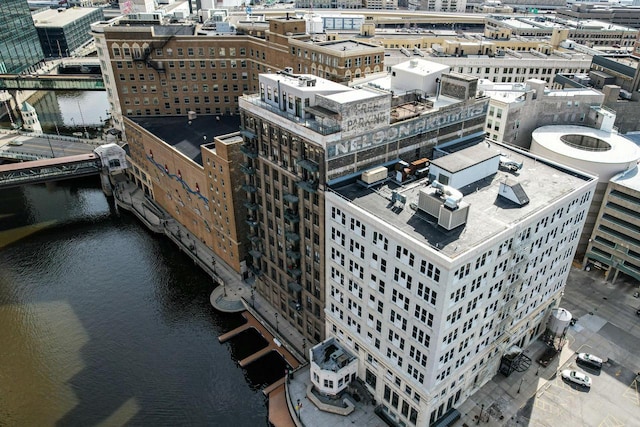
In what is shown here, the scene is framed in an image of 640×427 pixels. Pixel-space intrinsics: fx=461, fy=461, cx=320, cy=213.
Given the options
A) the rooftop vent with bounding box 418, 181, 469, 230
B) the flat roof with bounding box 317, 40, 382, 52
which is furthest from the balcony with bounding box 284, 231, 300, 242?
the flat roof with bounding box 317, 40, 382, 52

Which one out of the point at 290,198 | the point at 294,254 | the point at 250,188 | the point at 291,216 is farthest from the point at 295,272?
the point at 250,188

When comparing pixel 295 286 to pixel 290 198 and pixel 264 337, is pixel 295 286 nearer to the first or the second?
pixel 264 337

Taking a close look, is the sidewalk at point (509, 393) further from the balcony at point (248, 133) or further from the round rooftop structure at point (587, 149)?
the balcony at point (248, 133)

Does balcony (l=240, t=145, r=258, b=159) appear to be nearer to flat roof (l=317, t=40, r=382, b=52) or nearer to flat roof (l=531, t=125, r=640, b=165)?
flat roof (l=317, t=40, r=382, b=52)

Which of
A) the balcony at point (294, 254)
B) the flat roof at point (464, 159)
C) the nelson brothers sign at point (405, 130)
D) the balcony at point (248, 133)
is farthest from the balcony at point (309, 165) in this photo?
the flat roof at point (464, 159)

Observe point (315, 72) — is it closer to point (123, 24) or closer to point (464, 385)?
point (123, 24)
